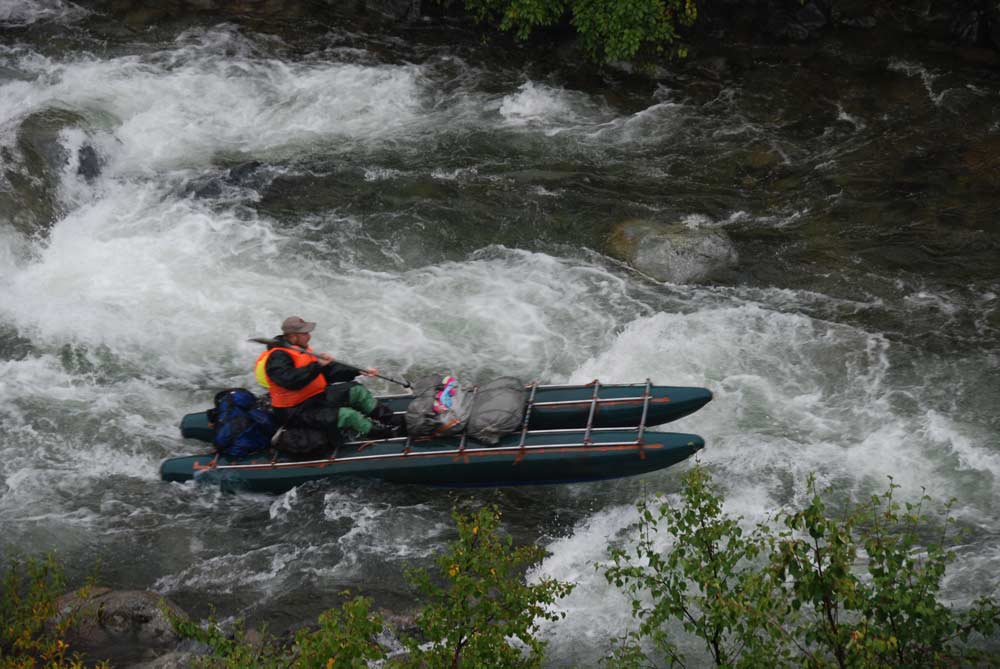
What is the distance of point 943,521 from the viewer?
29.1ft

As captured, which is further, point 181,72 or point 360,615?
point 181,72

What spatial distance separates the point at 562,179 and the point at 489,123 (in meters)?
2.08

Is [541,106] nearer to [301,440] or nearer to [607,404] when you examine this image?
[607,404]

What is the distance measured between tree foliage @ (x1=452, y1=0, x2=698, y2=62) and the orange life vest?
842 centimetres

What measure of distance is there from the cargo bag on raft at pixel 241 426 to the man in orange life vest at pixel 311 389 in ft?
0.59

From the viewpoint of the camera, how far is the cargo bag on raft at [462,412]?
920 cm

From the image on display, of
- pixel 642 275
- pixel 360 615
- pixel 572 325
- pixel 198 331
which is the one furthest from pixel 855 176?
pixel 360 615

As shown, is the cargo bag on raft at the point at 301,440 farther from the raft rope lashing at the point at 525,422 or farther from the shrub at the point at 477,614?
the shrub at the point at 477,614

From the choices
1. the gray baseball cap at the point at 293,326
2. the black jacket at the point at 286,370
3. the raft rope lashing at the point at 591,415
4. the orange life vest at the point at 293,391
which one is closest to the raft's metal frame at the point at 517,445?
the raft rope lashing at the point at 591,415

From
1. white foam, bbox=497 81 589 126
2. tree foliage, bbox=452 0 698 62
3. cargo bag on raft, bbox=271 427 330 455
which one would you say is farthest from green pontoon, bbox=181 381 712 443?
tree foliage, bbox=452 0 698 62

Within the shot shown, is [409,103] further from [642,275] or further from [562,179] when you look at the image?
[642,275]

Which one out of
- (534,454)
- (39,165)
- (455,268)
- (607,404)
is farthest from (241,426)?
→ (39,165)

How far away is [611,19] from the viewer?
15219 millimetres

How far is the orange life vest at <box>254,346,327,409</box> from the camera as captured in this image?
9.09 m
